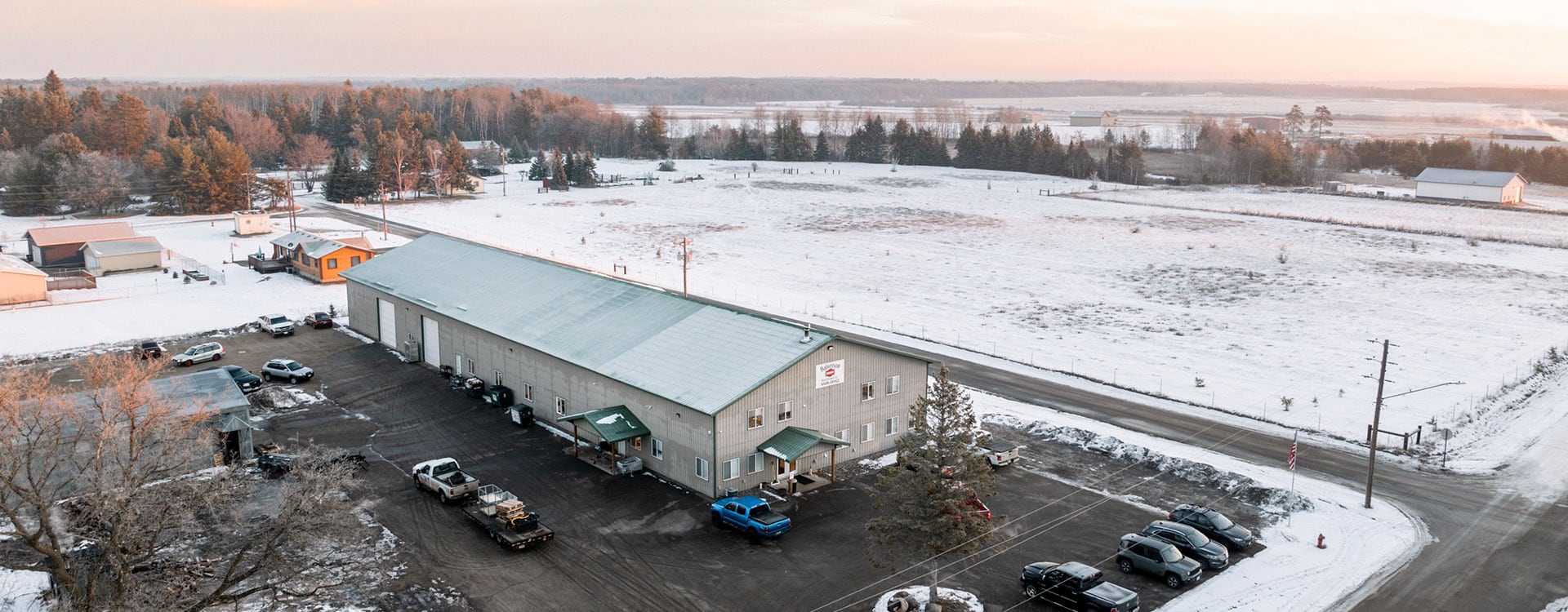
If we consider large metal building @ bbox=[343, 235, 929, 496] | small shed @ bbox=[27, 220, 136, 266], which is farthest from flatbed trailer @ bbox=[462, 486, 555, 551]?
small shed @ bbox=[27, 220, 136, 266]

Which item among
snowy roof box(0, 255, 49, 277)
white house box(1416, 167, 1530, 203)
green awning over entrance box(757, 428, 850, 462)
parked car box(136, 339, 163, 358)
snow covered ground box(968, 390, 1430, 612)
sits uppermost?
white house box(1416, 167, 1530, 203)

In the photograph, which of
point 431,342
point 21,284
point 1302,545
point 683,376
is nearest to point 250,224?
point 21,284

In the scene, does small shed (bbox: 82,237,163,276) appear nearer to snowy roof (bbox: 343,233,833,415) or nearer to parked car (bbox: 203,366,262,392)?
snowy roof (bbox: 343,233,833,415)

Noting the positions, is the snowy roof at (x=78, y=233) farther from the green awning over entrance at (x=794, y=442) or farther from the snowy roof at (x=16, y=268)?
the green awning over entrance at (x=794, y=442)

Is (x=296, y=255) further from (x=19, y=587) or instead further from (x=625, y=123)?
(x=625, y=123)

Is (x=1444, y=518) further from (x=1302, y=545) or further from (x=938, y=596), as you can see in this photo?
(x=938, y=596)
